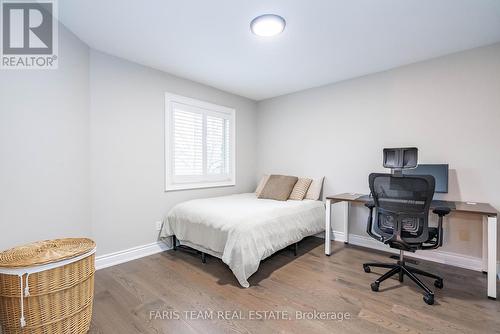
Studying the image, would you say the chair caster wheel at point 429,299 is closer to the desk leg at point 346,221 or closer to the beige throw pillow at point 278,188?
the desk leg at point 346,221

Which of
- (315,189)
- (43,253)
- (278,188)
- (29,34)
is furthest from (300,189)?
(29,34)

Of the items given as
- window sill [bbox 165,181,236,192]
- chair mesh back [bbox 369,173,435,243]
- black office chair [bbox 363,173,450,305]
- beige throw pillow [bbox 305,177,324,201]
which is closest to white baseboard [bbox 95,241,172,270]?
window sill [bbox 165,181,236,192]

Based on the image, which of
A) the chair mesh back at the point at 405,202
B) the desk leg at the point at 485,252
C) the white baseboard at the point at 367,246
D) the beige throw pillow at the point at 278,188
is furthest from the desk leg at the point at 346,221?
the desk leg at the point at 485,252

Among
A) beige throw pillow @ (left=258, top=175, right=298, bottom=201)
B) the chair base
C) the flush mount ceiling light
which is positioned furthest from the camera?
beige throw pillow @ (left=258, top=175, right=298, bottom=201)

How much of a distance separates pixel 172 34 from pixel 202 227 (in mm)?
2006

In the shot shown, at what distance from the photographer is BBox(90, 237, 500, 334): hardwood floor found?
160 cm

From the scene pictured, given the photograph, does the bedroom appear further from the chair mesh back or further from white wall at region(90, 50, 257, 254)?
the chair mesh back

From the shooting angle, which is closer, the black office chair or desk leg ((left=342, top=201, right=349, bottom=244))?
the black office chair

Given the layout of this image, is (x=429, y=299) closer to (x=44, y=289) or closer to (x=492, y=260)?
(x=492, y=260)

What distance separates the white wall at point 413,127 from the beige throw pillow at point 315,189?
0.13 m

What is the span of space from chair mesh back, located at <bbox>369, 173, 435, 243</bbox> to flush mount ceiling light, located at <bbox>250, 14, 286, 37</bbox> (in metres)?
1.65

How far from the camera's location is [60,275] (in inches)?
51.6

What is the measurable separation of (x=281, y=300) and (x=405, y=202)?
138cm

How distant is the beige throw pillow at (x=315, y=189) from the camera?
3.46 metres
